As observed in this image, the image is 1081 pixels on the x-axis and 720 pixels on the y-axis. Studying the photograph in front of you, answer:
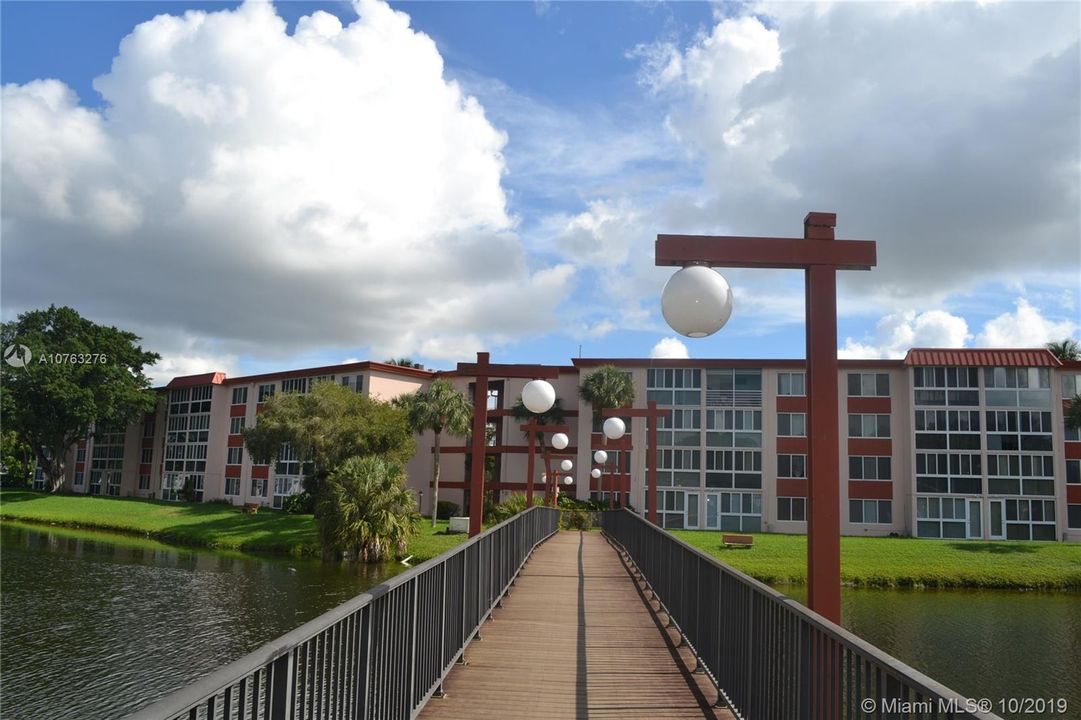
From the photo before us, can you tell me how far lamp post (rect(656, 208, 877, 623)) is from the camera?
15.1ft

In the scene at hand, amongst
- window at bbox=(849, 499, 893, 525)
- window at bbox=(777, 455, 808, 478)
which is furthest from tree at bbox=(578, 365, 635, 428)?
window at bbox=(849, 499, 893, 525)

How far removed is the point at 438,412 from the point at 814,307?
A: 42641mm

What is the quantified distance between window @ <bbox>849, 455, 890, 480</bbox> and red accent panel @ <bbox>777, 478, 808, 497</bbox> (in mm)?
2841

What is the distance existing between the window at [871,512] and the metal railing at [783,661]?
131 feet

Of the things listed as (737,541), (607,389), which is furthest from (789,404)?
(737,541)

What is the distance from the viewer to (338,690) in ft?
12.3

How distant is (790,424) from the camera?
4609cm

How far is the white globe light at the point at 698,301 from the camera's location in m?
4.60

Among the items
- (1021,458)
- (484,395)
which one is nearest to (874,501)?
(1021,458)

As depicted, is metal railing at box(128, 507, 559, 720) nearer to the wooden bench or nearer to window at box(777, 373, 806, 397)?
the wooden bench

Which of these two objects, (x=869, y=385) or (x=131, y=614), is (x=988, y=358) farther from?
(x=131, y=614)

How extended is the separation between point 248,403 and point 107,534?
17.0 m

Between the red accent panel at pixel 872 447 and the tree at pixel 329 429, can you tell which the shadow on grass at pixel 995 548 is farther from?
the tree at pixel 329 429

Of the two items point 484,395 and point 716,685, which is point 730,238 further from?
point 484,395
